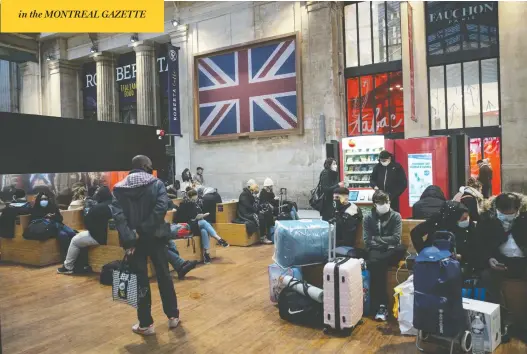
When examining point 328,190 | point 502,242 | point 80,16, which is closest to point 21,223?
point 80,16

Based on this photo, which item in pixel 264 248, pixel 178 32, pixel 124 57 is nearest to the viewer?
pixel 264 248

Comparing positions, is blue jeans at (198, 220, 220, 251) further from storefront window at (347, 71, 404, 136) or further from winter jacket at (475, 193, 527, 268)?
storefront window at (347, 71, 404, 136)

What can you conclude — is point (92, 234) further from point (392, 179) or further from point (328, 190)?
point (392, 179)

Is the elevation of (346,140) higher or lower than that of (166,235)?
higher

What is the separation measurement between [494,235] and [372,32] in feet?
36.9

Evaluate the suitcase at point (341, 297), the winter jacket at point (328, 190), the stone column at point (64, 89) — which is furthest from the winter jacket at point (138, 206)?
the stone column at point (64, 89)

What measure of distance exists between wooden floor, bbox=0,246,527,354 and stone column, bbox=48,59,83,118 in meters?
16.5

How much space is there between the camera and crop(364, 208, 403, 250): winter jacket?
4566mm

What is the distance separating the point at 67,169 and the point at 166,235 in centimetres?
894

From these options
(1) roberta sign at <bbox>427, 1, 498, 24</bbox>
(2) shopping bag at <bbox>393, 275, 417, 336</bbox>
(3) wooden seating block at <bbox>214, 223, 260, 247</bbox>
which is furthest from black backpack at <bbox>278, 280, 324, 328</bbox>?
(1) roberta sign at <bbox>427, 1, 498, 24</bbox>

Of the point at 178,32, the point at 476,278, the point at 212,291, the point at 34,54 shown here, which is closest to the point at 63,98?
the point at 34,54

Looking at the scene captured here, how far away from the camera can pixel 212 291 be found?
18.1 feet

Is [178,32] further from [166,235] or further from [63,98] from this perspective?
[166,235]

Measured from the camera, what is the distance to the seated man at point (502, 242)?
3855 mm
